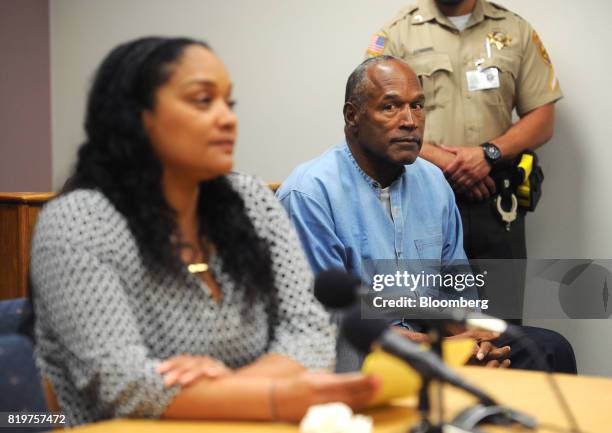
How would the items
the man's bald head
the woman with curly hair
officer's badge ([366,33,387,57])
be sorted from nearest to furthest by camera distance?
the woman with curly hair < the man's bald head < officer's badge ([366,33,387,57])

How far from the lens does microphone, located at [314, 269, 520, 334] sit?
122 cm

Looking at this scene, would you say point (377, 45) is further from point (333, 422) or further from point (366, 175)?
point (333, 422)

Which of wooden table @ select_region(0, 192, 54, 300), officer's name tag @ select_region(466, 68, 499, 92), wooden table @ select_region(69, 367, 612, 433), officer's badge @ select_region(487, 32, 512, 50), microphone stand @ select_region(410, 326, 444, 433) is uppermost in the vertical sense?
officer's badge @ select_region(487, 32, 512, 50)

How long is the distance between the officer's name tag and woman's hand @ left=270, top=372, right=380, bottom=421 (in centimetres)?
261

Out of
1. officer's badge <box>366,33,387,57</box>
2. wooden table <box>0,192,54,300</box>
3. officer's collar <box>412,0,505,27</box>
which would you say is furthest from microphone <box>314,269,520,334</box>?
officer's collar <box>412,0,505,27</box>

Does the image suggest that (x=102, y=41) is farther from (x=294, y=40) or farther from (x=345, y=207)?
(x=345, y=207)

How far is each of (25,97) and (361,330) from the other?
4.31 meters

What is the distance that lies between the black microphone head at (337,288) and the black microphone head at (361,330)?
0.11m

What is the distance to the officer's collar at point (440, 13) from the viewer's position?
3.76 m

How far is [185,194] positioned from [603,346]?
3095 mm

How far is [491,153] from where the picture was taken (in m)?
3.55

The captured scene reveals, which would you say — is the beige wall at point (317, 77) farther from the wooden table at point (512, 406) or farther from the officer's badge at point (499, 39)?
the wooden table at point (512, 406)

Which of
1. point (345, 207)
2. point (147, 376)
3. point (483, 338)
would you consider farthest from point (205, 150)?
point (483, 338)

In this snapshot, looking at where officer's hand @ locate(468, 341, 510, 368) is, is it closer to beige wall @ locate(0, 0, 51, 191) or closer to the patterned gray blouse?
the patterned gray blouse
